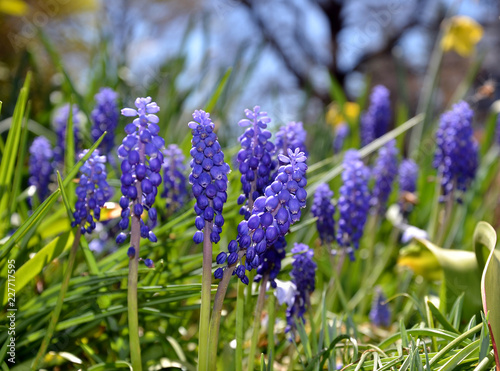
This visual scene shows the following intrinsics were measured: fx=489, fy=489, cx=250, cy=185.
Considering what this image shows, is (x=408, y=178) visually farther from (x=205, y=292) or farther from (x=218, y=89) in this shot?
(x=205, y=292)

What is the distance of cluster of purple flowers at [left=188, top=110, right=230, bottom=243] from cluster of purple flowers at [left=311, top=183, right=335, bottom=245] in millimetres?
878

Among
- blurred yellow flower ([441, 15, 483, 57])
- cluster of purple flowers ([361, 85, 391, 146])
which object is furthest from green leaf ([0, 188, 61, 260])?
blurred yellow flower ([441, 15, 483, 57])

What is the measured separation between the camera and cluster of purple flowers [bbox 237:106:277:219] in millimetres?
1530

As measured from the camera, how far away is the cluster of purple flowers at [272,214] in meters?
1.31

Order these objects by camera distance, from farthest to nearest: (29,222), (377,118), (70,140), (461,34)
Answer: (461,34) < (377,118) < (70,140) < (29,222)

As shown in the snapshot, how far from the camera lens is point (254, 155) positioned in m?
1.55

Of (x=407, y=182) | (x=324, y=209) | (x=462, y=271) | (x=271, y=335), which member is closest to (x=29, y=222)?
(x=271, y=335)

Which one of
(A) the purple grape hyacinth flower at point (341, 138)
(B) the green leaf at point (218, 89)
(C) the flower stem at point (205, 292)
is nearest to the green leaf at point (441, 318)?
(C) the flower stem at point (205, 292)

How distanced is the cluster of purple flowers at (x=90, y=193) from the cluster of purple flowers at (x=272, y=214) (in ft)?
1.93

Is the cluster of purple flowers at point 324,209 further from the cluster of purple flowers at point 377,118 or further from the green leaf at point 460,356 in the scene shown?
the cluster of purple flowers at point 377,118

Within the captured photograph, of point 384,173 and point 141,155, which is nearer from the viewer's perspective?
point 141,155

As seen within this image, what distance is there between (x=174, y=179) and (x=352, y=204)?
87 centimetres

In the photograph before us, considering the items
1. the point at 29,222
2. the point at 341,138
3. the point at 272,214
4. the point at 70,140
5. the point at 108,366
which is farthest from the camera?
the point at 341,138

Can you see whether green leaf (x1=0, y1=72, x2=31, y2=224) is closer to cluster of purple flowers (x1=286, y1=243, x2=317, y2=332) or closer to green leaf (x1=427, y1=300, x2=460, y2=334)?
cluster of purple flowers (x1=286, y1=243, x2=317, y2=332)
